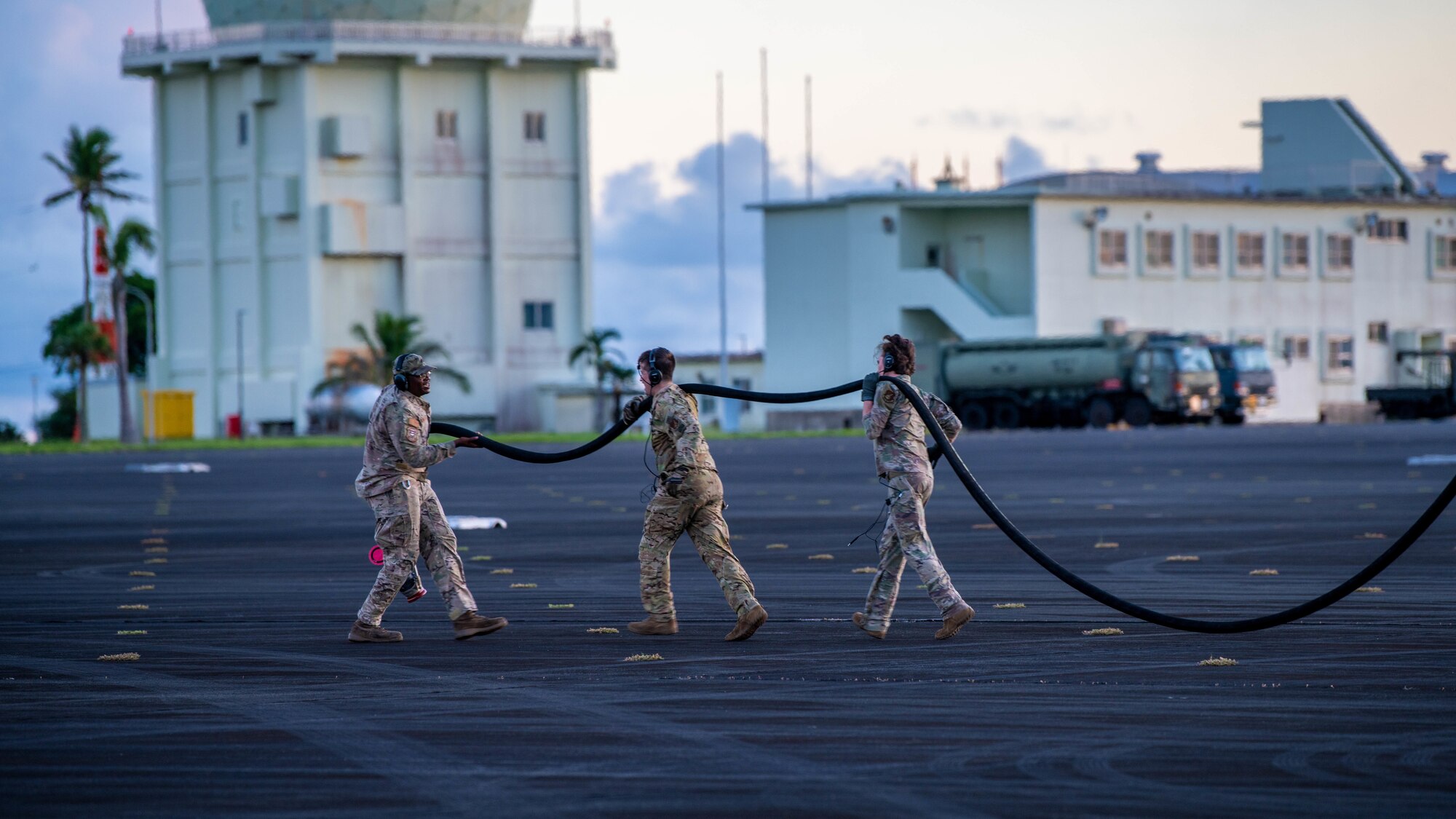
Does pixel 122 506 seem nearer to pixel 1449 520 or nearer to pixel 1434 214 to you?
pixel 1449 520

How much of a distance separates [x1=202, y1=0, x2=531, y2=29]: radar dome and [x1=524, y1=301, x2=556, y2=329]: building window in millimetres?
11571

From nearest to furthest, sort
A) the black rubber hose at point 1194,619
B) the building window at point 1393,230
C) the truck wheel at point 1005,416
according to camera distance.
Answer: the black rubber hose at point 1194,619
the truck wheel at point 1005,416
the building window at point 1393,230

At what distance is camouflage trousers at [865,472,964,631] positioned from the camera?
38.1 ft

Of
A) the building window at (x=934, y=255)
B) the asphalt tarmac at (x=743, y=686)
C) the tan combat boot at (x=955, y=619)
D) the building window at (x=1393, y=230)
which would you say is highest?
the building window at (x=1393, y=230)

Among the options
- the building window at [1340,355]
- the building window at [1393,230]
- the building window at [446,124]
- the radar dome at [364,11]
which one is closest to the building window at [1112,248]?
the building window at [1340,355]

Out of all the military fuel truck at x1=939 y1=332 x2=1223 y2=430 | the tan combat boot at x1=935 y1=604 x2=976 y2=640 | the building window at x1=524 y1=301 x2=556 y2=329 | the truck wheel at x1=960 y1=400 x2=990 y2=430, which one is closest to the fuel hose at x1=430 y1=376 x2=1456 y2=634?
the tan combat boot at x1=935 y1=604 x2=976 y2=640

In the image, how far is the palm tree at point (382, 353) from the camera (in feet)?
265

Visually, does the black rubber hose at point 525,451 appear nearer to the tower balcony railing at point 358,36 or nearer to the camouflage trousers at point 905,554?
the camouflage trousers at point 905,554

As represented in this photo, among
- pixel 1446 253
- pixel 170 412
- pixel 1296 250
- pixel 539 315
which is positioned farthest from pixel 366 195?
pixel 1446 253

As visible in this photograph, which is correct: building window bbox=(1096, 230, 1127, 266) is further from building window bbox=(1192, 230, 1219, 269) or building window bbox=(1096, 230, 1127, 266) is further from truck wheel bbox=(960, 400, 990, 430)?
truck wheel bbox=(960, 400, 990, 430)

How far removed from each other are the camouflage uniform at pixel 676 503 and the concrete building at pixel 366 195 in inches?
2754

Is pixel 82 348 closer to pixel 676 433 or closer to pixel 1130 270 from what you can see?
pixel 1130 270

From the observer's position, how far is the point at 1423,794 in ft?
23.4

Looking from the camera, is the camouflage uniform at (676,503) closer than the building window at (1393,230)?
Yes
